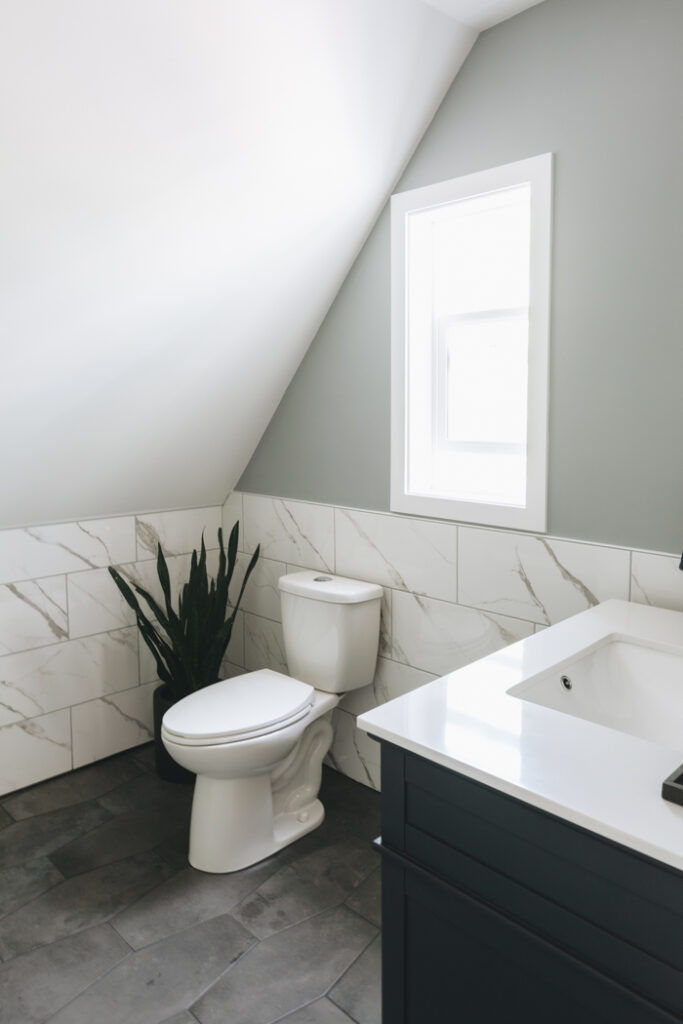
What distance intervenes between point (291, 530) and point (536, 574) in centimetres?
107

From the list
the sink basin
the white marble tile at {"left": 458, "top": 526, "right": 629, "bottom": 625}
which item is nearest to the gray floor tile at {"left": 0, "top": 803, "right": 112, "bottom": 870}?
the white marble tile at {"left": 458, "top": 526, "right": 629, "bottom": 625}

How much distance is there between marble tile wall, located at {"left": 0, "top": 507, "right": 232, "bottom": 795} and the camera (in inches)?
104

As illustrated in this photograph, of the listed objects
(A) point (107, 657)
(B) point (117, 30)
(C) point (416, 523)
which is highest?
(B) point (117, 30)

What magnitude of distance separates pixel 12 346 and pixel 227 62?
34.2 inches

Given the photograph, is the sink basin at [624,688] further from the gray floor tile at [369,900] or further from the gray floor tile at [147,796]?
the gray floor tile at [147,796]

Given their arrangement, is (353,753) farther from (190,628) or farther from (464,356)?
(464,356)

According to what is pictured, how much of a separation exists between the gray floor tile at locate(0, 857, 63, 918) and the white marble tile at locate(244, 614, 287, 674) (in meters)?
1.04

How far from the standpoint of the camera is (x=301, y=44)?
180cm

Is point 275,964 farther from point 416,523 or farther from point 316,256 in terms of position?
point 316,256

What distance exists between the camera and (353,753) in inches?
108

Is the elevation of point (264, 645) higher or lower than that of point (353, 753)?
higher

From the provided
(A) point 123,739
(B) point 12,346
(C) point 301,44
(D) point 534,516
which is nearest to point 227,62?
(C) point 301,44

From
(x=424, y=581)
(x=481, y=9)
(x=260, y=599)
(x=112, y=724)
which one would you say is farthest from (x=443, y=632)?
(x=481, y=9)

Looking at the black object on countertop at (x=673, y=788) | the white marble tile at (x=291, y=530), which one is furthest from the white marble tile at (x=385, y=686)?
the black object on countertop at (x=673, y=788)
